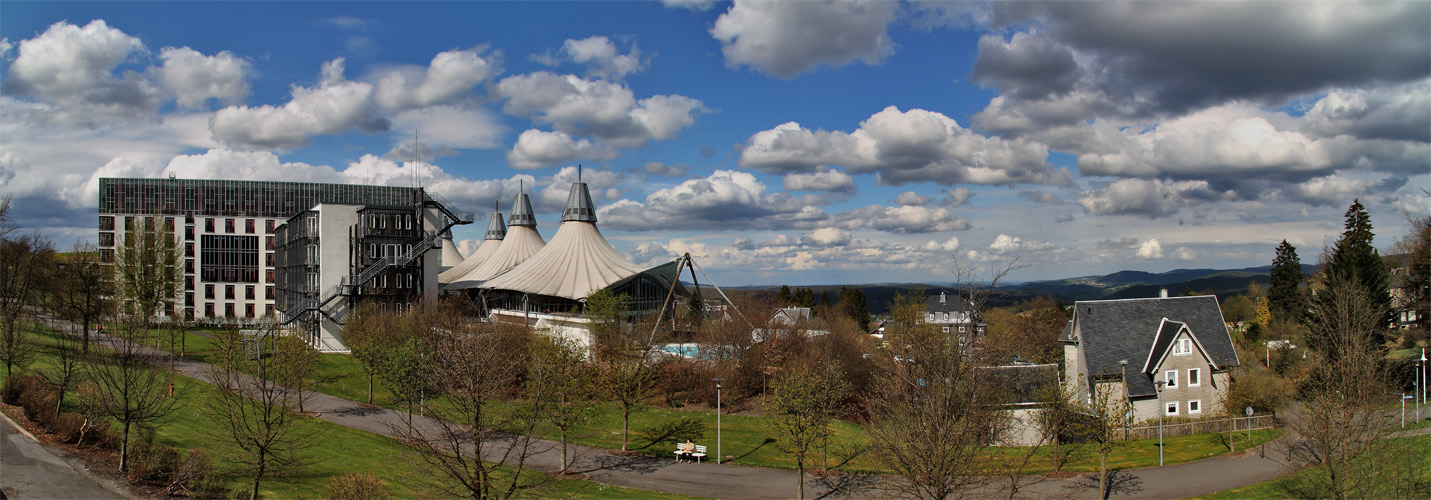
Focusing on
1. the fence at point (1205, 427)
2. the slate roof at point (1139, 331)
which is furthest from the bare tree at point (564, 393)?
the fence at point (1205, 427)

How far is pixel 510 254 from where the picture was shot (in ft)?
265

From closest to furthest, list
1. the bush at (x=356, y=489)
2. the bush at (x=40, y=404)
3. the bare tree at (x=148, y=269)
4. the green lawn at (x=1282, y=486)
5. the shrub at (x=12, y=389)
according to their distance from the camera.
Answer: the bush at (x=356, y=489) < the bush at (x=40, y=404) < the green lawn at (x=1282, y=486) < the shrub at (x=12, y=389) < the bare tree at (x=148, y=269)

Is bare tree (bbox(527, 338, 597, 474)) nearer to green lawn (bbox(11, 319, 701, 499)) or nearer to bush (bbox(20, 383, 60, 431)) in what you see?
green lawn (bbox(11, 319, 701, 499))

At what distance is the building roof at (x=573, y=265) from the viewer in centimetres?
6112

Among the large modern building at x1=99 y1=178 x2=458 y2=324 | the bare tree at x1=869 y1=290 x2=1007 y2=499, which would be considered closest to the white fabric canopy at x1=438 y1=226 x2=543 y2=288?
the large modern building at x1=99 y1=178 x2=458 y2=324

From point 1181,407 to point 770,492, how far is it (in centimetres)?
2619

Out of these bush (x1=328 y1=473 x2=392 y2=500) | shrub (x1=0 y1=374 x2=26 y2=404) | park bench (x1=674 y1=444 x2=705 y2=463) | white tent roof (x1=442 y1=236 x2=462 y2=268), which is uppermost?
white tent roof (x1=442 y1=236 x2=462 y2=268)

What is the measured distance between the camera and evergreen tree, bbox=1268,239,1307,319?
2594 inches

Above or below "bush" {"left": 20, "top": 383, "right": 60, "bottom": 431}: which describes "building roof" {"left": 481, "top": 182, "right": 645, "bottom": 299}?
above

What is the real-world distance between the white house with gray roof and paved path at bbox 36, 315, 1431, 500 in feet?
21.0

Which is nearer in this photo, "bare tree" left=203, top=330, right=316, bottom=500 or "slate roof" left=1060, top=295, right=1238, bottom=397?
"bare tree" left=203, top=330, right=316, bottom=500

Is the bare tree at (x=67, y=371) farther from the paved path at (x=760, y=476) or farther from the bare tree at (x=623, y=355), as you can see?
the bare tree at (x=623, y=355)

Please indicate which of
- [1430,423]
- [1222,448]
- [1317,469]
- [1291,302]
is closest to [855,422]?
[1222,448]

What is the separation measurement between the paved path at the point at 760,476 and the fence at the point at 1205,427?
4.38m
